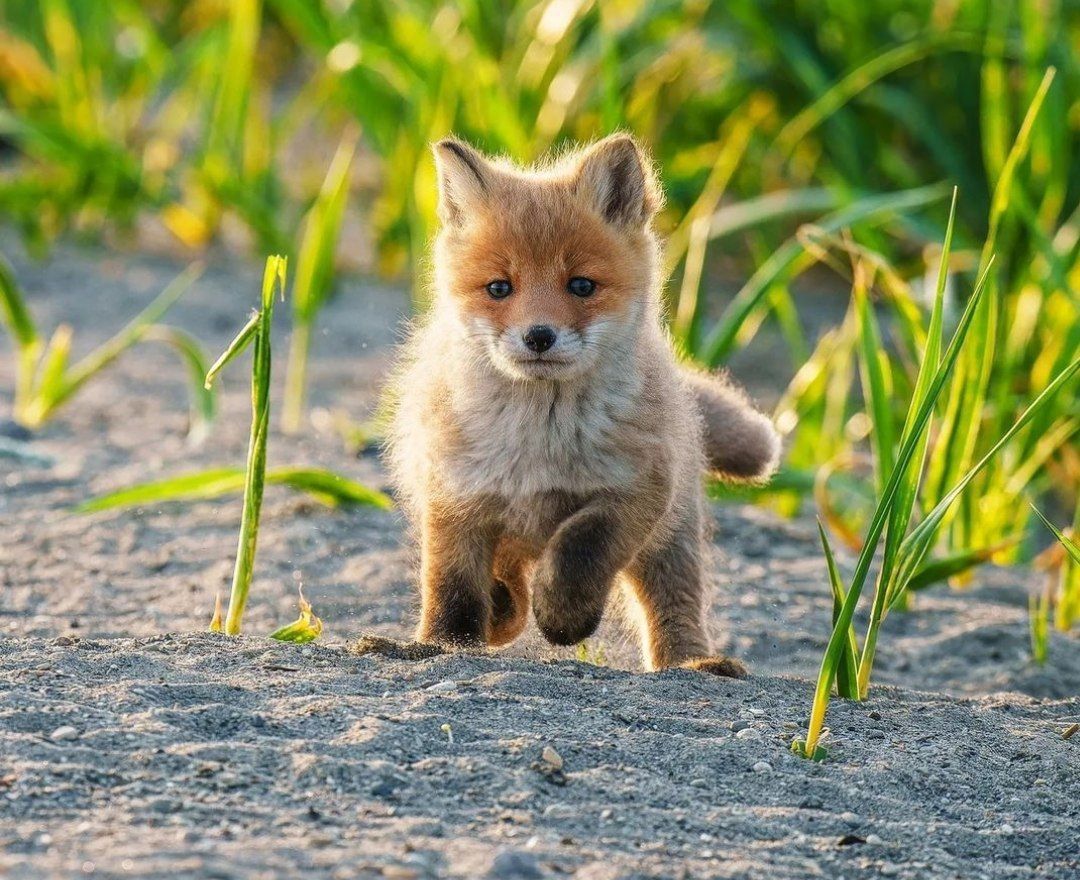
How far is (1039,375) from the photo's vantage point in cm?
623

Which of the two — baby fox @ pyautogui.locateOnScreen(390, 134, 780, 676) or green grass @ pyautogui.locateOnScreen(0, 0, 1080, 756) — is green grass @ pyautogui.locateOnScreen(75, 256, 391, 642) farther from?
baby fox @ pyautogui.locateOnScreen(390, 134, 780, 676)

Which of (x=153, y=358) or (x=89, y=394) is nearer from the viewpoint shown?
(x=89, y=394)

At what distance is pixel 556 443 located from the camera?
388 cm

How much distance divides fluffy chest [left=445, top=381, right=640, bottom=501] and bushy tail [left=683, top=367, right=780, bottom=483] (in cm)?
84

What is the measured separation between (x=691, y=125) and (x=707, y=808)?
6.26 m

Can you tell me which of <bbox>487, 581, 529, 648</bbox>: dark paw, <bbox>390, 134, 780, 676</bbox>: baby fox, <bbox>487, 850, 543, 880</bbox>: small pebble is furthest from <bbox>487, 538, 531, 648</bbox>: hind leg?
<bbox>487, 850, 543, 880</bbox>: small pebble

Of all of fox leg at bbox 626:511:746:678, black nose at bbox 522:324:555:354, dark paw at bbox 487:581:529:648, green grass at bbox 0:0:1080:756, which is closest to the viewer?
black nose at bbox 522:324:555:354

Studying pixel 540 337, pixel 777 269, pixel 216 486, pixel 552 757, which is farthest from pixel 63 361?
pixel 552 757

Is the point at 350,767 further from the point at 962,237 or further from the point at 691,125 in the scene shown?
the point at 691,125

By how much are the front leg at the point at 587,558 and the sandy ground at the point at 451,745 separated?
0.12 meters

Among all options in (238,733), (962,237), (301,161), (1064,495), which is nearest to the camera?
(238,733)

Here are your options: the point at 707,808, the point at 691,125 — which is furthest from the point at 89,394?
the point at 707,808

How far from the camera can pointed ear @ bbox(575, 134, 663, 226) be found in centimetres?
406

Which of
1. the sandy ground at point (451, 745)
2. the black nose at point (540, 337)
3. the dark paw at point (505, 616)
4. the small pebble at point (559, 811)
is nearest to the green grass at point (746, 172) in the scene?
the sandy ground at point (451, 745)
